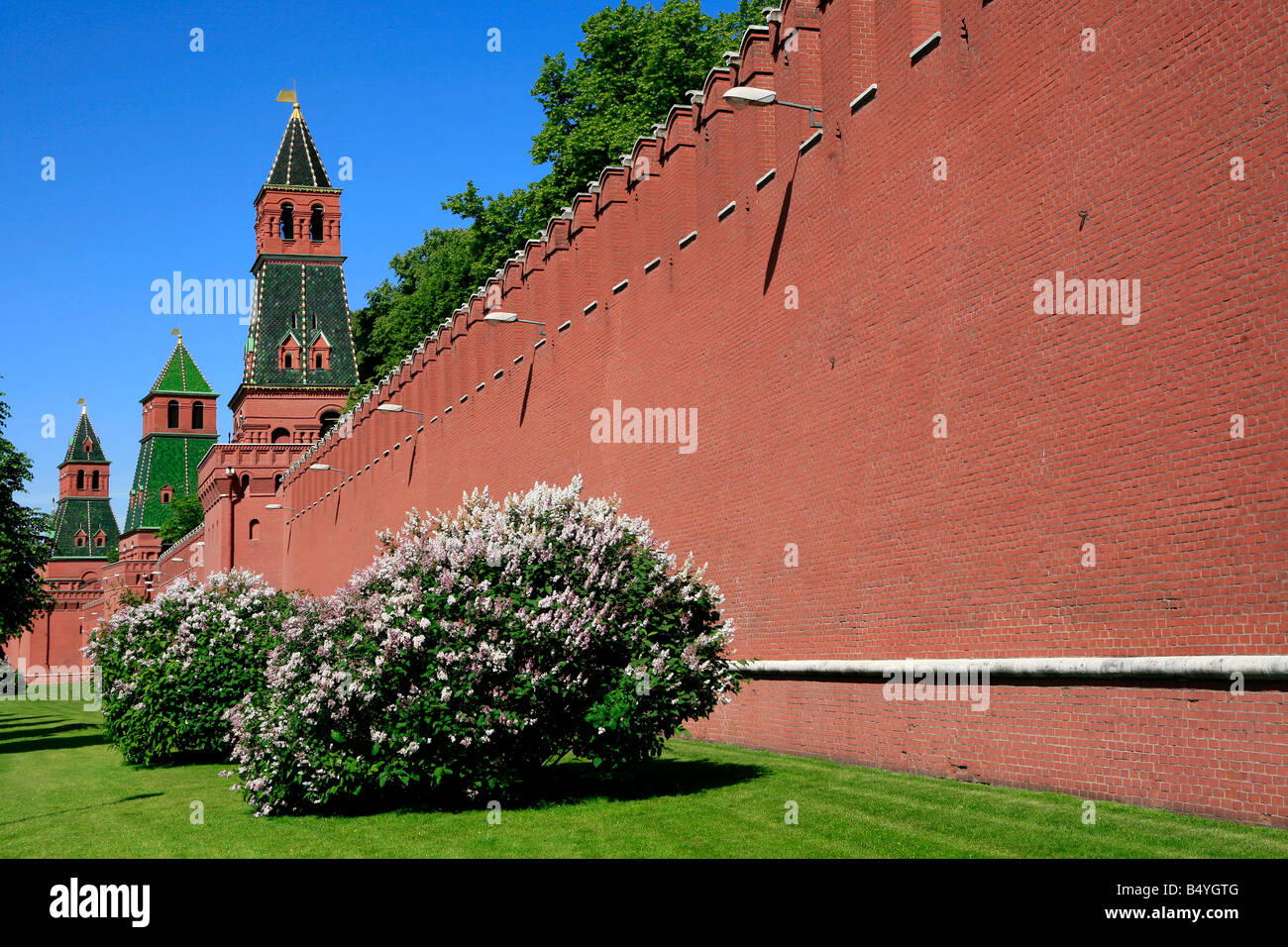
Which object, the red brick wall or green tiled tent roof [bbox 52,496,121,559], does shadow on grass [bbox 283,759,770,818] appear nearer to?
the red brick wall

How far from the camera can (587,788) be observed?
12.6 m

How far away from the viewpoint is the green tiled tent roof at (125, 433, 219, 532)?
124m

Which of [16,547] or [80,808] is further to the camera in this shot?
[16,547]

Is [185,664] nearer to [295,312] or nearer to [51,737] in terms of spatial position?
[51,737]

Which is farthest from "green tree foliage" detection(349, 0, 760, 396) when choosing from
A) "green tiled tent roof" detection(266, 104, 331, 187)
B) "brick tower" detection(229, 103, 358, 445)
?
"green tiled tent roof" detection(266, 104, 331, 187)

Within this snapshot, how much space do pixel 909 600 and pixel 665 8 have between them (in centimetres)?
2750

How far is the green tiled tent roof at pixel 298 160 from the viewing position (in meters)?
80.6

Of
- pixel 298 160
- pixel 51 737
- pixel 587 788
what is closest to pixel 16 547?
pixel 51 737

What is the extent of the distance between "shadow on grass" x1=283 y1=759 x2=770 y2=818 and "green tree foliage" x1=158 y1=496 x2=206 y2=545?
342 feet

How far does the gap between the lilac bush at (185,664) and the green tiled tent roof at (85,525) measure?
384 ft

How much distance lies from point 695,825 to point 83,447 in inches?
5413

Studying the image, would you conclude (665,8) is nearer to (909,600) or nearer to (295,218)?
(909,600)

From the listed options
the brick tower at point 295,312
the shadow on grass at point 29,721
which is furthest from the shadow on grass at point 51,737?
the brick tower at point 295,312
